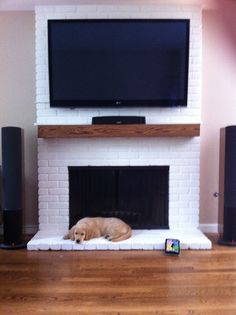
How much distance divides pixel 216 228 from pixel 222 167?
56 centimetres

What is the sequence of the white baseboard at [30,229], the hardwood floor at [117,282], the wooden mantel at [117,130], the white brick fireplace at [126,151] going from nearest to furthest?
the hardwood floor at [117,282], the wooden mantel at [117,130], the white brick fireplace at [126,151], the white baseboard at [30,229]

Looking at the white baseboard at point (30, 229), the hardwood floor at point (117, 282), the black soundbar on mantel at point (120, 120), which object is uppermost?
the black soundbar on mantel at point (120, 120)

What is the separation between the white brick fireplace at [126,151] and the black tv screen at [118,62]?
4.0 inches

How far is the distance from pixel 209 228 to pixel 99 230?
0.98 m

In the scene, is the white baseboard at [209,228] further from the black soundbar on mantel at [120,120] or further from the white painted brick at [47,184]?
the white painted brick at [47,184]

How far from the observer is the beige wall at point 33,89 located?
2.95m

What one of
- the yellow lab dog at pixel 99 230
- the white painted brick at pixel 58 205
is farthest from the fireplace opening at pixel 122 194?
the yellow lab dog at pixel 99 230

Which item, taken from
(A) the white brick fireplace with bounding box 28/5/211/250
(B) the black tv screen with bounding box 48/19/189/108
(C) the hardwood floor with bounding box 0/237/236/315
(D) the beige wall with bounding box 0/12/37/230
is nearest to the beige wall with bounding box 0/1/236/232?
(D) the beige wall with bounding box 0/12/37/230

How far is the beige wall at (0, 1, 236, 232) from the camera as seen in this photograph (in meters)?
2.95

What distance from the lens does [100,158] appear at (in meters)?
2.96

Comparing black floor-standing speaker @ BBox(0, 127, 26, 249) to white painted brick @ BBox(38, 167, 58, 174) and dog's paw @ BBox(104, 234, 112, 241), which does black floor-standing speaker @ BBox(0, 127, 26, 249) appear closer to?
white painted brick @ BBox(38, 167, 58, 174)

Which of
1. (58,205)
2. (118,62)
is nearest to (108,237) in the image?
(58,205)

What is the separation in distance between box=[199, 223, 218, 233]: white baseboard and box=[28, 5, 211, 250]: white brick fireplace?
12cm

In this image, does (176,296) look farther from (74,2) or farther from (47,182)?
(74,2)
